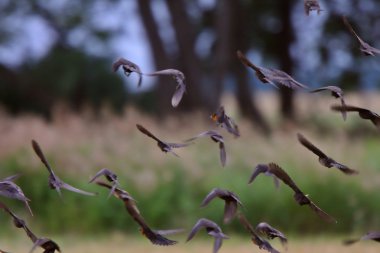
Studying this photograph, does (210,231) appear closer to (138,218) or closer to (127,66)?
(138,218)

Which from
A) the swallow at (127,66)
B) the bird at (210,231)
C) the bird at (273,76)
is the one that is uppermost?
the swallow at (127,66)

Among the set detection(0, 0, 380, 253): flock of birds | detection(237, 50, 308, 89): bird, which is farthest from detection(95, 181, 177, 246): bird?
detection(237, 50, 308, 89): bird

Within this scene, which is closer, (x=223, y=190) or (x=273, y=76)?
(x=223, y=190)

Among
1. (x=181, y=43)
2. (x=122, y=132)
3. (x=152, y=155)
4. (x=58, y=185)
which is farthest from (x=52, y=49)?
(x=58, y=185)

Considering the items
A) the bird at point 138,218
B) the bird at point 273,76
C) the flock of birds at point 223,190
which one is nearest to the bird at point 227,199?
the flock of birds at point 223,190

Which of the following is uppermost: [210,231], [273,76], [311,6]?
[311,6]

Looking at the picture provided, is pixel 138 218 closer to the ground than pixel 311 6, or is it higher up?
closer to the ground

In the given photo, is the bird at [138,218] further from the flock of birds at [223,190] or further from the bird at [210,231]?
the bird at [210,231]

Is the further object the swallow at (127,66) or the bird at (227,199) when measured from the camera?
the swallow at (127,66)

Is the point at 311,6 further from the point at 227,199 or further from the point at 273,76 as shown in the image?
the point at 227,199

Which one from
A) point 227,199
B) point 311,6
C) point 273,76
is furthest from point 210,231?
point 311,6

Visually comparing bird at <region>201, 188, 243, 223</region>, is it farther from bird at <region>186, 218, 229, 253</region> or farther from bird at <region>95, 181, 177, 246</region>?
bird at <region>95, 181, 177, 246</region>

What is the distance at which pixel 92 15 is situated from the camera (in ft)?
72.2

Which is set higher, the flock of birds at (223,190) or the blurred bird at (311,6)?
the blurred bird at (311,6)
